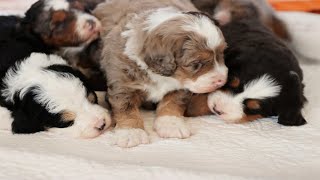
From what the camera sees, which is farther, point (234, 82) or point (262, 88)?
point (234, 82)

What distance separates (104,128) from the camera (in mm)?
2771

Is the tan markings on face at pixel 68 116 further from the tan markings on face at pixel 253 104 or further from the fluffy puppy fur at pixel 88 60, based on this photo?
the tan markings on face at pixel 253 104

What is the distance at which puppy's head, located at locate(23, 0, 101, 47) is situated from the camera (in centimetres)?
329

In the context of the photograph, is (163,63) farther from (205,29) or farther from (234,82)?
(234,82)

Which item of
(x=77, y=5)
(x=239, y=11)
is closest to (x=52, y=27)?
(x=77, y=5)

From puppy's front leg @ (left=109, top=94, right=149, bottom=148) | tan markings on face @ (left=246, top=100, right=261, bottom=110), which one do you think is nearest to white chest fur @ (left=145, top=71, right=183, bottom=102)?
puppy's front leg @ (left=109, top=94, right=149, bottom=148)

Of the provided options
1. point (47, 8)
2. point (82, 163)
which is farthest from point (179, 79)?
point (47, 8)

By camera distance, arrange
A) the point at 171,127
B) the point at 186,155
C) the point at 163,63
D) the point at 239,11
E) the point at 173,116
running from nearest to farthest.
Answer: the point at 186,155, the point at 163,63, the point at 171,127, the point at 173,116, the point at 239,11

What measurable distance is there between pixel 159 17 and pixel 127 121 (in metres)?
0.66

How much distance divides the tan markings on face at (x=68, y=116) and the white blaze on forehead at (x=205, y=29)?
81 cm

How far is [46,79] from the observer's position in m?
2.75

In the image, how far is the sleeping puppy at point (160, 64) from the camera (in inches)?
104

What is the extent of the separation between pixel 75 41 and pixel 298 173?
1.81m

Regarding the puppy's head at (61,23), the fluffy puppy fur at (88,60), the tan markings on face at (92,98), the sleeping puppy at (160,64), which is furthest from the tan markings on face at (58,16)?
the tan markings on face at (92,98)
